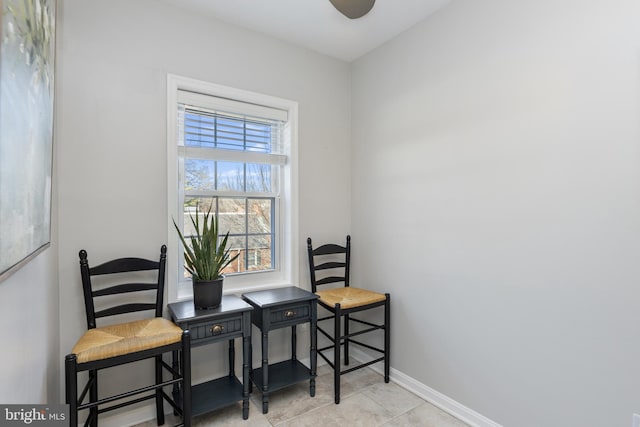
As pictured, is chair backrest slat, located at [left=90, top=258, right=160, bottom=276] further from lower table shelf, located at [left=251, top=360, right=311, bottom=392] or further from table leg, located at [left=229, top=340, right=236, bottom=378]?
lower table shelf, located at [left=251, top=360, right=311, bottom=392]

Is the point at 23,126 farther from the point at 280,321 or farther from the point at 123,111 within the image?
the point at 280,321

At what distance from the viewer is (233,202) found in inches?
101

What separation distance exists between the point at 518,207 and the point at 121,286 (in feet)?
7.76

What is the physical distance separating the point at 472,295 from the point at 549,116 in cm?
111

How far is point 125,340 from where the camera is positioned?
1.65 meters

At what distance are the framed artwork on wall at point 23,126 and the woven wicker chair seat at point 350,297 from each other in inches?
68.4

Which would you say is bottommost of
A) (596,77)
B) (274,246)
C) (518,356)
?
(518,356)

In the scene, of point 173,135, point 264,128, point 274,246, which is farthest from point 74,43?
point 274,246

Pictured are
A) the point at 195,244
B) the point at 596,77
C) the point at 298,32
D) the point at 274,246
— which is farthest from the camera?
the point at 274,246

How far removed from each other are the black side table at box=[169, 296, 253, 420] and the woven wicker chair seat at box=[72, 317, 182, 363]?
0.10 meters

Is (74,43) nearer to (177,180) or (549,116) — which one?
(177,180)

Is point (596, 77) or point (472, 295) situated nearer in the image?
point (596, 77)

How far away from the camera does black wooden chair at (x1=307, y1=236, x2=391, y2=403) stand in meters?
2.31

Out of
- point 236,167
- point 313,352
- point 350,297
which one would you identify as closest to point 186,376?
point 313,352
